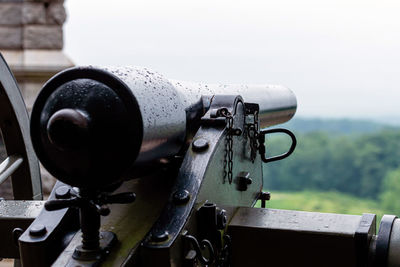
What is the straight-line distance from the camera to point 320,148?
37.5 feet

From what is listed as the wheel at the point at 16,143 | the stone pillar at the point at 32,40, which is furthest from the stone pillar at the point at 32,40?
the wheel at the point at 16,143

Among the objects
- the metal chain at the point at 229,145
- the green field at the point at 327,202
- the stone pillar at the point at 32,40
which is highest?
the metal chain at the point at 229,145

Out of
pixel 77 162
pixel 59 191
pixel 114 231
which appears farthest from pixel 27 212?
pixel 77 162

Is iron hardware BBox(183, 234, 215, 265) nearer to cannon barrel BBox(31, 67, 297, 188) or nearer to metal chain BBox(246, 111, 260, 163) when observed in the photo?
cannon barrel BBox(31, 67, 297, 188)

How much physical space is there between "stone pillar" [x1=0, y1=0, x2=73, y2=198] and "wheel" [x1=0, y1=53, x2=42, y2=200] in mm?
2808

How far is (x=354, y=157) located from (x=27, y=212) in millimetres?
11082

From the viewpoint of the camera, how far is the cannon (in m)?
0.89

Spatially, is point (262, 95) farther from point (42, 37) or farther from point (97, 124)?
point (42, 37)

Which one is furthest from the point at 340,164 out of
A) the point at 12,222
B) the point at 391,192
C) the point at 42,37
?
the point at 12,222

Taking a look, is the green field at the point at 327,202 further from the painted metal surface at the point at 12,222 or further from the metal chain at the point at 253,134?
the painted metal surface at the point at 12,222

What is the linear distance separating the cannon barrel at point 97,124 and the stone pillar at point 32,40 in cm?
366

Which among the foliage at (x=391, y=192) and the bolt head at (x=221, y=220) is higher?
the bolt head at (x=221, y=220)

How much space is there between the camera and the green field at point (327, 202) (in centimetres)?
933

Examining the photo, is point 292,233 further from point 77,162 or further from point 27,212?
point 27,212
